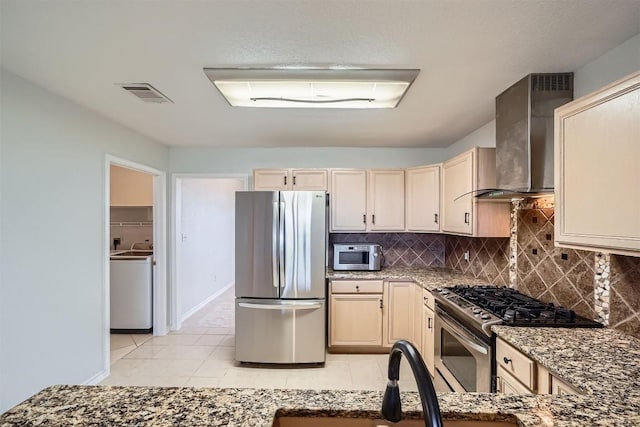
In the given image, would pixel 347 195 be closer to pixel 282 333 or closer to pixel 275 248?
pixel 275 248

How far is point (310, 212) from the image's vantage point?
3.16 metres

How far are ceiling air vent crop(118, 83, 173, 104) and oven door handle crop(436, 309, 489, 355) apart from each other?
266 cm

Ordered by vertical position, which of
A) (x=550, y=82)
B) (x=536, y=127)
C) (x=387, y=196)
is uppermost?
(x=550, y=82)

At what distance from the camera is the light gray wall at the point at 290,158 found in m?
4.11

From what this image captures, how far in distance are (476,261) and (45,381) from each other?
372 centimetres

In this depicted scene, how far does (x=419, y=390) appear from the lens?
2.21 feet

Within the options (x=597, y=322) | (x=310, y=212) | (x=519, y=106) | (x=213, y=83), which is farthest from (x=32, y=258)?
(x=597, y=322)

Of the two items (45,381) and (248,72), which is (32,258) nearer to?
(45,381)

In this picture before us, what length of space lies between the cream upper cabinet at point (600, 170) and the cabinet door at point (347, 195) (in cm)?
224

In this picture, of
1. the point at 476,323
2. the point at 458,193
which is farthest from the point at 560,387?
the point at 458,193

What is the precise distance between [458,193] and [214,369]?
2.83 meters

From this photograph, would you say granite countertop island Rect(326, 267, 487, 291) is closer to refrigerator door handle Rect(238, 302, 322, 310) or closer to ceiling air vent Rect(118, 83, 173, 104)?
refrigerator door handle Rect(238, 302, 322, 310)

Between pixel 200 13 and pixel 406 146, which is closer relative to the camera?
pixel 200 13

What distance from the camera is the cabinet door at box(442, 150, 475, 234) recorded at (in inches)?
109
